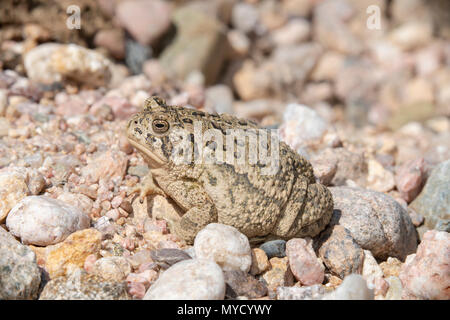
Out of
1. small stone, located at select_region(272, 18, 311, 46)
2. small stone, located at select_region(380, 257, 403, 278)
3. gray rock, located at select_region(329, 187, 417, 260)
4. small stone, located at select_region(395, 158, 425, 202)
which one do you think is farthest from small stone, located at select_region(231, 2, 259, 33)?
small stone, located at select_region(380, 257, 403, 278)

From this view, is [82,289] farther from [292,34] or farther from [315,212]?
[292,34]

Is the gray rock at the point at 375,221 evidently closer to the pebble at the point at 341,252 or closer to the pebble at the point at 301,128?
the pebble at the point at 341,252

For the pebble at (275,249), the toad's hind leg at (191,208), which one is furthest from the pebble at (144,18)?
the pebble at (275,249)

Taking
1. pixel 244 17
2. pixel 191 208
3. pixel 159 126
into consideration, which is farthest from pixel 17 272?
pixel 244 17

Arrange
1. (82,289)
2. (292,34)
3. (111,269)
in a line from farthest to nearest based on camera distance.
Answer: (292,34), (111,269), (82,289)

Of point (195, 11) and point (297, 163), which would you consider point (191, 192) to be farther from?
point (195, 11)

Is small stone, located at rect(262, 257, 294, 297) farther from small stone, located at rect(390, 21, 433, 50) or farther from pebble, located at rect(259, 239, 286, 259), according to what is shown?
small stone, located at rect(390, 21, 433, 50)

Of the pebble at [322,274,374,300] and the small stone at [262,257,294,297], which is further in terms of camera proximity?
the small stone at [262,257,294,297]
